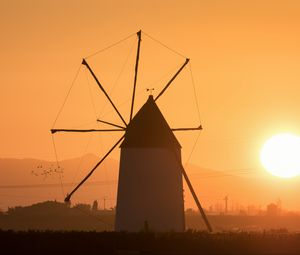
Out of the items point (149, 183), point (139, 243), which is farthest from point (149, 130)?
point (139, 243)

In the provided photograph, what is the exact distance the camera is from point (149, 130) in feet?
213

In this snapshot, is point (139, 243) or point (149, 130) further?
point (149, 130)

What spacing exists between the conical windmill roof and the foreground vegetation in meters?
11.5

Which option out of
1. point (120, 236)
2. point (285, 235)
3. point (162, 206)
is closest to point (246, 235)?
point (285, 235)

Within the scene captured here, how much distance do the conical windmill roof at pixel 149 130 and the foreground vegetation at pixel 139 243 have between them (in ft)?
37.7

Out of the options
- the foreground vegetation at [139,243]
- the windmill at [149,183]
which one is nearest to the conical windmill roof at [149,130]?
the windmill at [149,183]

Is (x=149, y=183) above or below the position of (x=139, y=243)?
above

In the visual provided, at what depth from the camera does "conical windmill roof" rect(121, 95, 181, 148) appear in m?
64.4

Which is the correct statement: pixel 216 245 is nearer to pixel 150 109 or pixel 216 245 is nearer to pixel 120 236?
pixel 120 236

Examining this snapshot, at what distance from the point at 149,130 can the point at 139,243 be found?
13.6 metres

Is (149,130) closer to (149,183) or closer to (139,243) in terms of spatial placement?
(149,183)

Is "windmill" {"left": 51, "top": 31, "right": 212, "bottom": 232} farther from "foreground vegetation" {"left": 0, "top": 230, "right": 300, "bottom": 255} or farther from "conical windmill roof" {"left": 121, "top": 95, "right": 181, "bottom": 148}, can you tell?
"foreground vegetation" {"left": 0, "top": 230, "right": 300, "bottom": 255}

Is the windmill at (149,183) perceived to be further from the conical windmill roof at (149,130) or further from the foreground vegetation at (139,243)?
the foreground vegetation at (139,243)

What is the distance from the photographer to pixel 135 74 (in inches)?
2719
